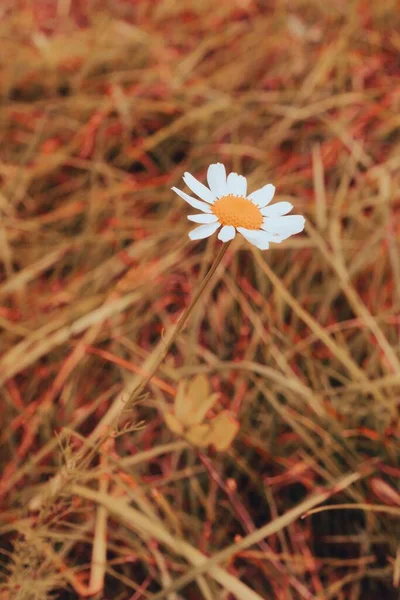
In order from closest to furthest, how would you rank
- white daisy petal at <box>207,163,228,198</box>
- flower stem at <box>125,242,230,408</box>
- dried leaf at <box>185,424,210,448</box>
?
flower stem at <box>125,242,230,408</box>, white daisy petal at <box>207,163,228,198</box>, dried leaf at <box>185,424,210,448</box>

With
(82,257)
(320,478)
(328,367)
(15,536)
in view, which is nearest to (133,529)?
(15,536)

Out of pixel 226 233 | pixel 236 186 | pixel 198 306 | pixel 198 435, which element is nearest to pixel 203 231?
pixel 226 233

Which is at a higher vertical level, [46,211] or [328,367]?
[46,211]

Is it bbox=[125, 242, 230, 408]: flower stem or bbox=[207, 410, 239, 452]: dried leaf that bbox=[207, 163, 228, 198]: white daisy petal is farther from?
bbox=[207, 410, 239, 452]: dried leaf

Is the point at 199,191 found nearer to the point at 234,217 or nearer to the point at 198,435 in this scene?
the point at 234,217

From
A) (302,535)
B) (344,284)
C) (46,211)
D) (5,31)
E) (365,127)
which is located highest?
(5,31)

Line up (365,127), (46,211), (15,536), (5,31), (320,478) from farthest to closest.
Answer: (5,31)
(365,127)
(46,211)
(320,478)
(15,536)

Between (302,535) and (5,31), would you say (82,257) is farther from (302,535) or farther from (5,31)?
(5,31)

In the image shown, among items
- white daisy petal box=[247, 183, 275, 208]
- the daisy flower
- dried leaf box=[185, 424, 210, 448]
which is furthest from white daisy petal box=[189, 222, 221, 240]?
dried leaf box=[185, 424, 210, 448]
